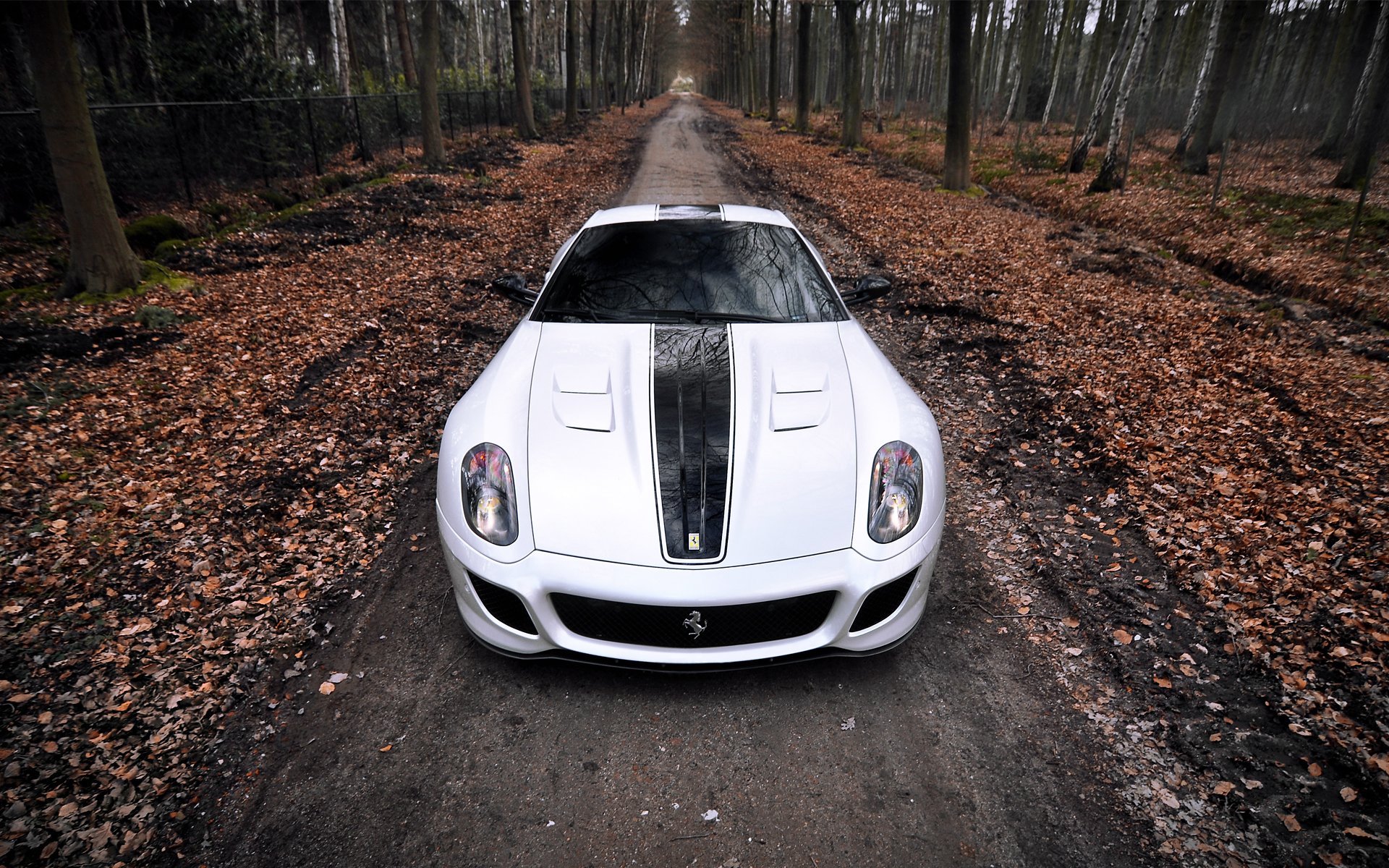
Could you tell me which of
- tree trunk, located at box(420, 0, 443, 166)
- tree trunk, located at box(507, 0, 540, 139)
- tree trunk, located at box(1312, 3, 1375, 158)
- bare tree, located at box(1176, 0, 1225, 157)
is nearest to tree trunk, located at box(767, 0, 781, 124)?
tree trunk, located at box(507, 0, 540, 139)

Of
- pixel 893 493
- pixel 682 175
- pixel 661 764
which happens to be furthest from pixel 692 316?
pixel 682 175

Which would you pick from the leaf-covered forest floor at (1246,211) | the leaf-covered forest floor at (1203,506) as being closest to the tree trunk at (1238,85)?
the leaf-covered forest floor at (1246,211)

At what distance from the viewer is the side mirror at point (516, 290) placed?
4.05m

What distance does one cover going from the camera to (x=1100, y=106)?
14.5 meters

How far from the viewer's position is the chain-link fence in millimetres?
8367

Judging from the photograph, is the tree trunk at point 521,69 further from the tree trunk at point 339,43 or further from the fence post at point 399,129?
the tree trunk at point 339,43

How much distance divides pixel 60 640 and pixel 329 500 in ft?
4.36

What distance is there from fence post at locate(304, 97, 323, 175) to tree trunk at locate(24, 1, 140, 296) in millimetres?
7475

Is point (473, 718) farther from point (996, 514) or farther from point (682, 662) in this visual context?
point (996, 514)

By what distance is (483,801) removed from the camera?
2.25 meters

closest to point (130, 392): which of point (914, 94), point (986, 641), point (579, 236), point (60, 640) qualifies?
point (60, 640)

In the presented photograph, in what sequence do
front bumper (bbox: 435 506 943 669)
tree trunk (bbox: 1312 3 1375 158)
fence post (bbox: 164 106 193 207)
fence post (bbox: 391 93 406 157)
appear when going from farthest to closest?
fence post (bbox: 391 93 406 157) → tree trunk (bbox: 1312 3 1375 158) → fence post (bbox: 164 106 193 207) → front bumper (bbox: 435 506 943 669)

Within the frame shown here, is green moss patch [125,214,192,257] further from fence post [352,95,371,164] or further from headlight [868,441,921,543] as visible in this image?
headlight [868,441,921,543]

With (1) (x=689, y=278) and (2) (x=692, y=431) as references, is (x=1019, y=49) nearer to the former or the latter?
(1) (x=689, y=278)
